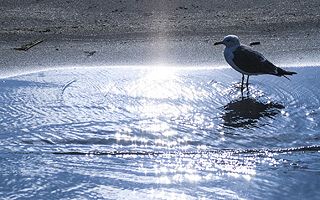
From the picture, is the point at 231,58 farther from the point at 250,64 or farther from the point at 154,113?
the point at 154,113

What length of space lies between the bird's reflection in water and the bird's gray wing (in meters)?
0.44

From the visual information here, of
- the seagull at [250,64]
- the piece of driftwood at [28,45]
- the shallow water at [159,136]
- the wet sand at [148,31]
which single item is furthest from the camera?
the piece of driftwood at [28,45]

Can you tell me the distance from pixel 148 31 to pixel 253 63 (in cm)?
320

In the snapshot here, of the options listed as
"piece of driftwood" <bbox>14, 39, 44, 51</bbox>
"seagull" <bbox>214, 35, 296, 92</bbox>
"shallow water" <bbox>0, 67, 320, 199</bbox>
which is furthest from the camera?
"piece of driftwood" <bbox>14, 39, 44, 51</bbox>

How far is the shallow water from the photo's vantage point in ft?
15.7

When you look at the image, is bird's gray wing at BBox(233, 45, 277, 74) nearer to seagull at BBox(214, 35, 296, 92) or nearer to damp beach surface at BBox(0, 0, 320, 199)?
seagull at BBox(214, 35, 296, 92)

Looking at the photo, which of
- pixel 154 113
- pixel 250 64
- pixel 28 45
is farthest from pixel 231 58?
pixel 28 45

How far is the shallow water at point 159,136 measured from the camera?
4797 mm

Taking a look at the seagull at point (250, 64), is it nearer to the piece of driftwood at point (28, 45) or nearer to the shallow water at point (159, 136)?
the shallow water at point (159, 136)

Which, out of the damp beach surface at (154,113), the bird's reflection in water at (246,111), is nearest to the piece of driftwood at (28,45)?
the damp beach surface at (154,113)

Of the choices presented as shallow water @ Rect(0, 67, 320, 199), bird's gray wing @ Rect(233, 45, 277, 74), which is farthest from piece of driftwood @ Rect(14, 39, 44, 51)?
bird's gray wing @ Rect(233, 45, 277, 74)

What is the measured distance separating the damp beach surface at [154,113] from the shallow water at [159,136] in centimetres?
1

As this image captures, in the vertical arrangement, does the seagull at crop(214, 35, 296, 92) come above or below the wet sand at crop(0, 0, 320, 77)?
below

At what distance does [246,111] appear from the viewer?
632 centimetres
